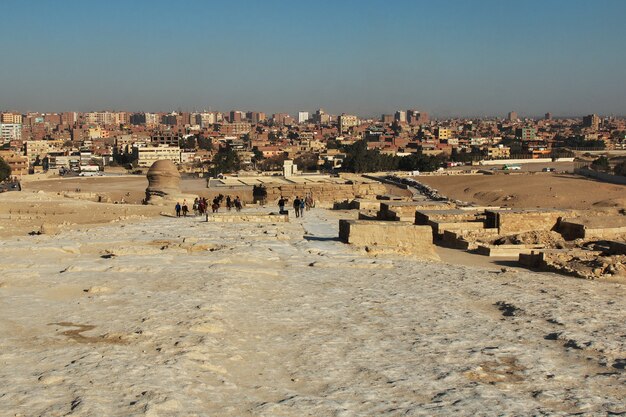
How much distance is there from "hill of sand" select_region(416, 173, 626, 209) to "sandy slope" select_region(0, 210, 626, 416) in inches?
907

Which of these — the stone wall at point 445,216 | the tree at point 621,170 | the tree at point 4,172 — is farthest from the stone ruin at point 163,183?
the tree at point 621,170

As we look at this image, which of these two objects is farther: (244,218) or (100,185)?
(100,185)

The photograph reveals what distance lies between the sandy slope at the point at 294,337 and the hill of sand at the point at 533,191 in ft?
75.6

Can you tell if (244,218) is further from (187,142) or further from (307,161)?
(187,142)

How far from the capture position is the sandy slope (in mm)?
5008

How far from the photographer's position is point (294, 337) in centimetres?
668

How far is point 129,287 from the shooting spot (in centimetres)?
852

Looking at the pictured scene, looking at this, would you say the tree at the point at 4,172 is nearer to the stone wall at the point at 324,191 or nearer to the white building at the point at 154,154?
the white building at the point at 154,154

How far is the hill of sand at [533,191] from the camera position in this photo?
1288 inches

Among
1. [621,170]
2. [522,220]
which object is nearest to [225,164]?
[621,170]

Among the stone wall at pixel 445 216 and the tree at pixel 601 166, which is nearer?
the stone wall at pixel 445 216

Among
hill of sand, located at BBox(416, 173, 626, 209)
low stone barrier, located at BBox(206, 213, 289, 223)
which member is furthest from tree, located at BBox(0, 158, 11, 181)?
low stone barrier, located at BBox(206, 213, 289, 223)

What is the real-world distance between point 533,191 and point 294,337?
32.7 m

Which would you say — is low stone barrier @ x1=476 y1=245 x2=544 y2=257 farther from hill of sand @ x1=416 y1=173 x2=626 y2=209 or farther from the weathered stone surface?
hill of sand @ x1=416 y1=173 x2=626 y2=209
